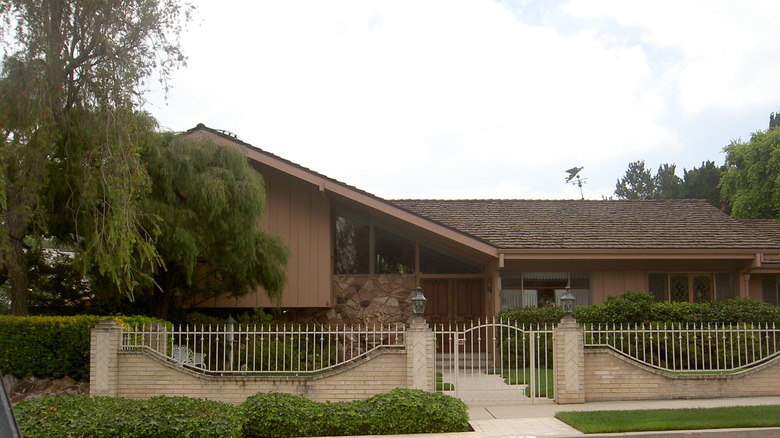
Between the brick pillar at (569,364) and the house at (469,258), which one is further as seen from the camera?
the house at (469,258)

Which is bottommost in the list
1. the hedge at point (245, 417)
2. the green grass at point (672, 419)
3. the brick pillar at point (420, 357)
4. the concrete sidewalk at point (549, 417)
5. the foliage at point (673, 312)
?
the concrete sidewalk at point (549, 417)

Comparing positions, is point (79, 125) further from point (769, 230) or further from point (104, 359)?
point (769, 230)

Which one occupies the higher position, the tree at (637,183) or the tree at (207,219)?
the tree at (637,183)

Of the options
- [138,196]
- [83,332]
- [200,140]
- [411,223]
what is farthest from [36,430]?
[411,223]

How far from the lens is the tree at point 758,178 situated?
31.5 meters

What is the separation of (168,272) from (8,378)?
4137 millimetres

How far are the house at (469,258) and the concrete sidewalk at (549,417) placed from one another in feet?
17.6

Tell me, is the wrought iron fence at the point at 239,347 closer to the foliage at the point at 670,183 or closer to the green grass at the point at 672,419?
the green grass at the point at 672,419

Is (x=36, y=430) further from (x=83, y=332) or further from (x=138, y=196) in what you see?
A: (x=138, y=196)

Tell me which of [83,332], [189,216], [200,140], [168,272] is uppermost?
[200,140]

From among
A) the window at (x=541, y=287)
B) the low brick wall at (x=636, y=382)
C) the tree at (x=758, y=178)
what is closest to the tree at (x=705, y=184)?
the tree at (x=758, y=178)

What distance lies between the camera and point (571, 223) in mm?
19406

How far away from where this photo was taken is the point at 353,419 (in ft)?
33.8

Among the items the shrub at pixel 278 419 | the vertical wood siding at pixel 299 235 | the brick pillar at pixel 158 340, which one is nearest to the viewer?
the shrub at pixel 278 419
